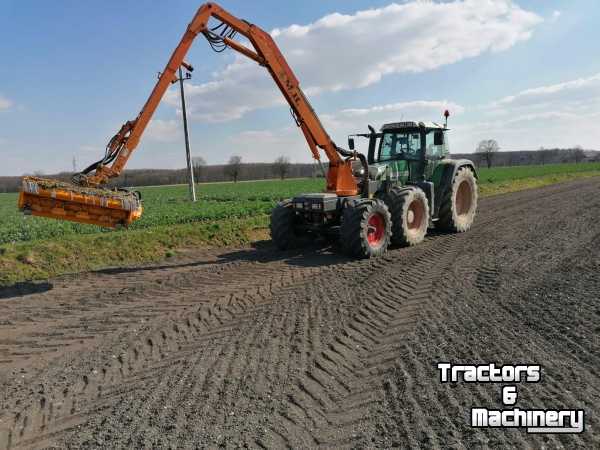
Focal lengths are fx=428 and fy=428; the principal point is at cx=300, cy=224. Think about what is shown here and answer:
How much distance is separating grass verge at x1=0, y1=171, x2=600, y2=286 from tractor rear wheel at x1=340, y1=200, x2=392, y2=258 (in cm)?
385

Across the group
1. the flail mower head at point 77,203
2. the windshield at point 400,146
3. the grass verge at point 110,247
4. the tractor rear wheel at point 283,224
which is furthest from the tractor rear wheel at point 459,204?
the flail mower head at point 77,203

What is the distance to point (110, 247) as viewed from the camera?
1009 cm

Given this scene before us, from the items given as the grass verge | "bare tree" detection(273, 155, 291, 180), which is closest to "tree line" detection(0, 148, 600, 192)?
"bare tree" detection(273, 155, 291, 180)

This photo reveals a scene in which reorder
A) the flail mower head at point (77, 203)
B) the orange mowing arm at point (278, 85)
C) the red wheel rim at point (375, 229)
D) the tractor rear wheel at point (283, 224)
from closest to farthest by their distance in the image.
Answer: the flail mower head at point (77, 203) < the orange mowing arm at point (278, 85) < the red wheel rim at point (375, 229) < the tractor rear wheel at point (283, 224)

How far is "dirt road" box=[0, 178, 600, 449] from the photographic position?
3330 millimetres

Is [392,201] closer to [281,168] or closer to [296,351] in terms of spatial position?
[296,351]

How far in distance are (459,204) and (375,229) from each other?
4.54 metres

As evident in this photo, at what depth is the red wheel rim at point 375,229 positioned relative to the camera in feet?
30.6

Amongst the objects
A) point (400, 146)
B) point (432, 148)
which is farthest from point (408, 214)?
point (432, 148)

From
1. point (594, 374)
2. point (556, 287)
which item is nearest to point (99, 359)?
point (594, 374)

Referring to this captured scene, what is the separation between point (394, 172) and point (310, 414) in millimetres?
8318

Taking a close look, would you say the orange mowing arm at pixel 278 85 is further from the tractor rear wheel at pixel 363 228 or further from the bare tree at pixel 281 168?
the bare tree at pixel 281 168

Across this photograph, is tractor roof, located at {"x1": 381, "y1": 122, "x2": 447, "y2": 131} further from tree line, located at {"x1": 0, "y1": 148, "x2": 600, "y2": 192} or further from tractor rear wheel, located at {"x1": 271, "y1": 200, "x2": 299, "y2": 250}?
tree line, located at {"x1": 0, "y1": 148, "x2": 600, "y2": 192}

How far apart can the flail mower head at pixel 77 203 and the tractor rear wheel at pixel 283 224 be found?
10.1 ft
